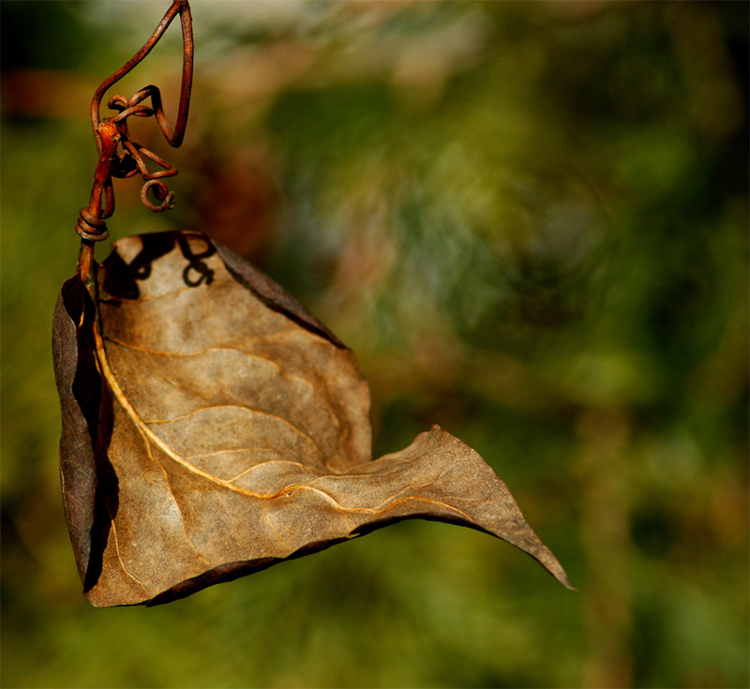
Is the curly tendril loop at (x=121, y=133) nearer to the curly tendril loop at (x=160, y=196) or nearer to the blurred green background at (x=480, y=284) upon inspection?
the curly tendril loop at (x=160, y=196)

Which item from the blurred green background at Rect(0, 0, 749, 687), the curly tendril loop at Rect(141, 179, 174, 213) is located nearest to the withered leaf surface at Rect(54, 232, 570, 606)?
the curly tendril loop at Rect(141, 179, 174, 213)

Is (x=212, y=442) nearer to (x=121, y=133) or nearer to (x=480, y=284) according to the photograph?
(x=121, y=133)

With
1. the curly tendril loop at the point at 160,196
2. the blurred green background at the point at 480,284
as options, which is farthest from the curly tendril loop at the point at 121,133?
the blurred green background at the point at 480,284

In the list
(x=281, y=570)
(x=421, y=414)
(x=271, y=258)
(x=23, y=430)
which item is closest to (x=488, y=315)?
(x=421, y=414)

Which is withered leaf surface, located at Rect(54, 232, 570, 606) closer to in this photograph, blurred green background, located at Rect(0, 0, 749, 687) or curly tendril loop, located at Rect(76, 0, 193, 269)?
curly tendril loop, located at Rect(76, 0, 193, 269)

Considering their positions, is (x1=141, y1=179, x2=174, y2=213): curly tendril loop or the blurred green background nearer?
(x1=141, y1=179, x2=174, y2=213): curly tendril loop

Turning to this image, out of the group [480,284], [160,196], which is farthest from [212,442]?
[480,284]
